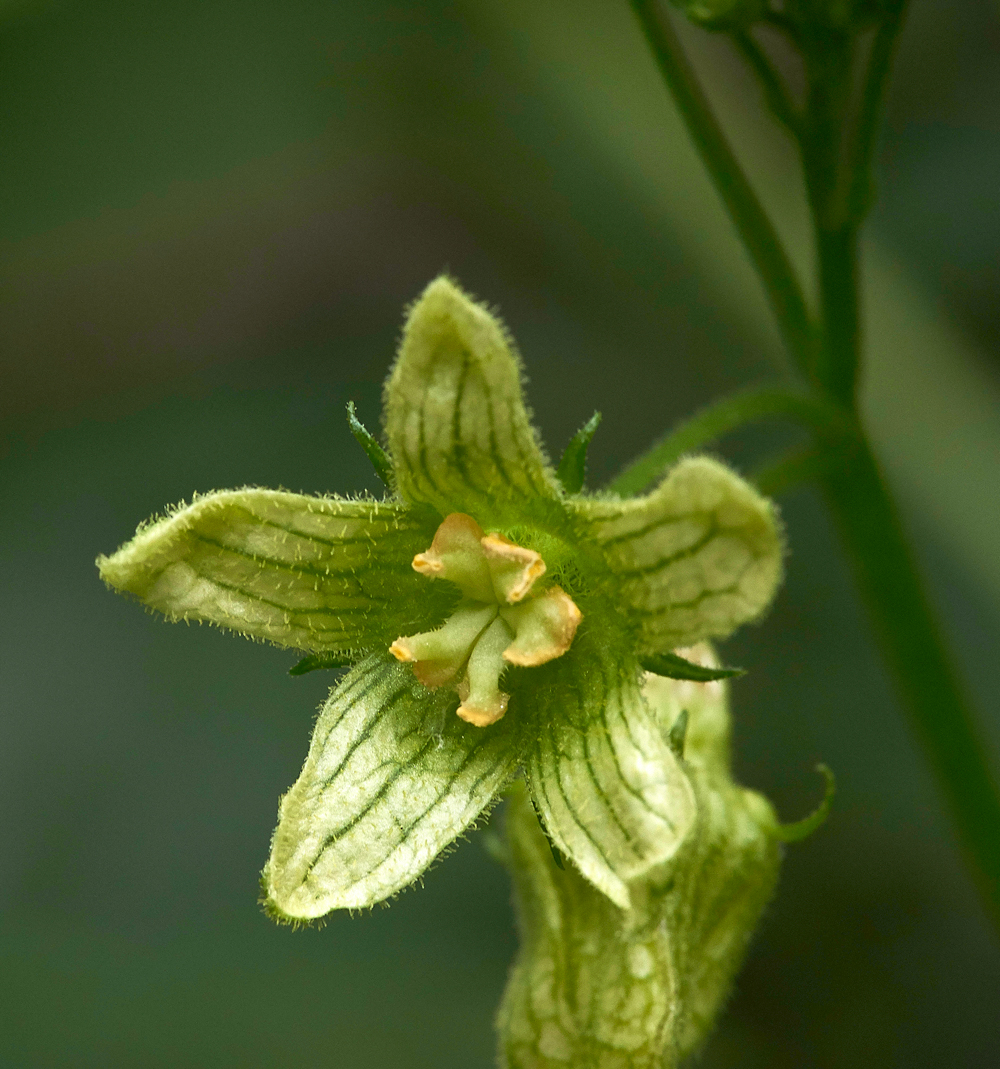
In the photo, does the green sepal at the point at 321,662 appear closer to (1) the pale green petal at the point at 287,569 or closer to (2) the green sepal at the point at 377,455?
(1) the pale green petal at the point at 287,569

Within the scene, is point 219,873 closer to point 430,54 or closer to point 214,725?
point 214,725

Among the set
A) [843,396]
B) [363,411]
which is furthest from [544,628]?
[363,411]

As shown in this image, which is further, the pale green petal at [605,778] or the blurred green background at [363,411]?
the blurred green background at [363,411]

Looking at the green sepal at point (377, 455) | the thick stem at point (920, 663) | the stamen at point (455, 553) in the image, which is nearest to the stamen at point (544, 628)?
the stamen at point (455, 553)

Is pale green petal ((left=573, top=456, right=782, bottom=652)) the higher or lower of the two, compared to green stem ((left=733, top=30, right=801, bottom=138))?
lower

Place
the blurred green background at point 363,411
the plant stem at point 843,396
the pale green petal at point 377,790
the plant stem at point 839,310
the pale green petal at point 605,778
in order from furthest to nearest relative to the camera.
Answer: the blurred green background at point 363,411
the plant stem at point 839,310
the plant stem at point 843,396
the pale green petal at point 377,790
the pale green petal at point 605,778

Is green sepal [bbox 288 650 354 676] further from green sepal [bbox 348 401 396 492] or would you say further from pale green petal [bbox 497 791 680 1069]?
pale green petal [bbox 497 791 680 1069]

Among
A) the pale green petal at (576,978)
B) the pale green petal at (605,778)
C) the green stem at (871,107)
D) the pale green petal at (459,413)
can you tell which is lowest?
the pale green petal at (576,978)

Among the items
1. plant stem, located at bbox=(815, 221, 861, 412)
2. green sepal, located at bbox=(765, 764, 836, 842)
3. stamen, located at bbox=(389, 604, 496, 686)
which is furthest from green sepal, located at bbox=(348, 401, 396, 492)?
plant stem, located at bbox=(815, 221, 861, 412)
